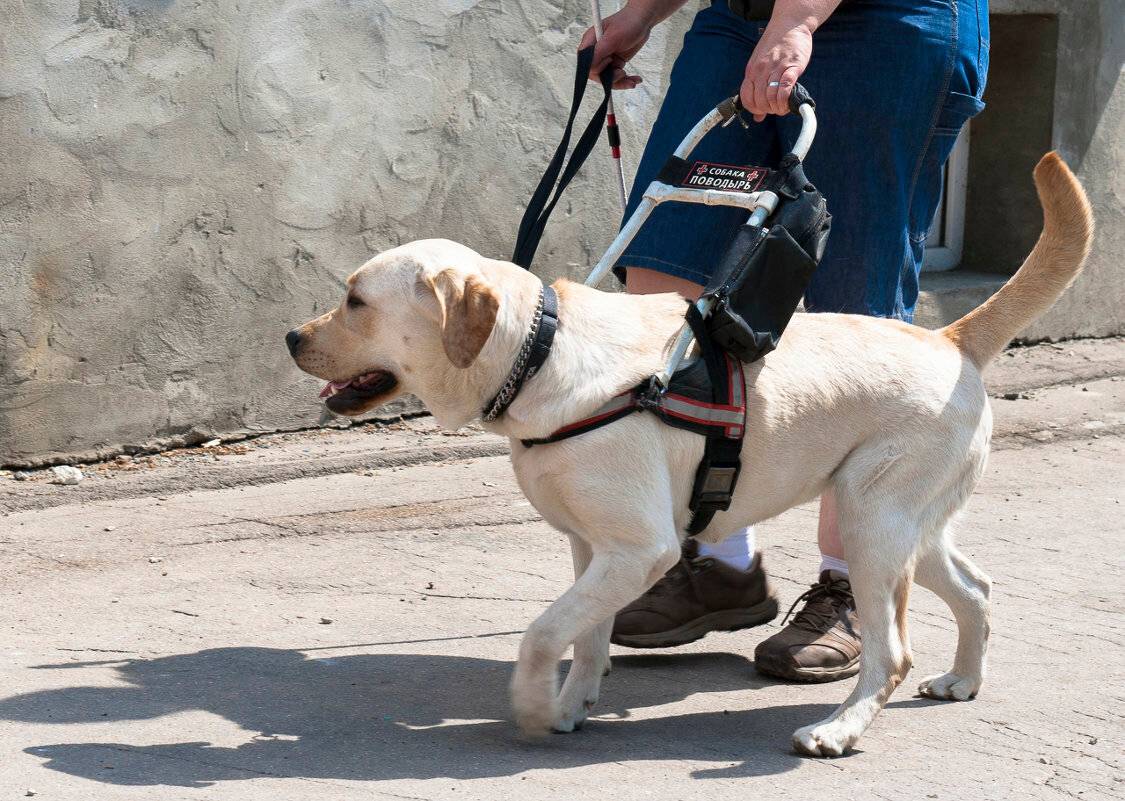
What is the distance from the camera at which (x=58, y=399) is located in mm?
4980

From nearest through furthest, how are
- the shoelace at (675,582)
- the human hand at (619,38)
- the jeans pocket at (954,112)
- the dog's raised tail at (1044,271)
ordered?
1. the dog's raised tail at (1044,271)
2. the jeans pocket at (954,112)
3. the shoelace at (675,582)
4. the human hand at (619,38)

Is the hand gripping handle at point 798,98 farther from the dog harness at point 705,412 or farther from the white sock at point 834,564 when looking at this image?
the white sock at point 834,564

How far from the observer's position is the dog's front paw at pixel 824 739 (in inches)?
122

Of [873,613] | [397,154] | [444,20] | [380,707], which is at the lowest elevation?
[380,707]

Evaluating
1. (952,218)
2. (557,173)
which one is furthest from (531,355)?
(952,218)

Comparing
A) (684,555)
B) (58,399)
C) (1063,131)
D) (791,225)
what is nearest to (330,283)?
(58,399)

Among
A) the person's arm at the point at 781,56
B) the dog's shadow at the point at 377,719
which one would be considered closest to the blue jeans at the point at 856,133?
the person's arm at the point at 781,56

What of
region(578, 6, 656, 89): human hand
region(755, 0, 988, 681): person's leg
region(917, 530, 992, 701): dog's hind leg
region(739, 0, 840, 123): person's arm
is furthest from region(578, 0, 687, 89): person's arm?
region(917, 530, 992, 701): dog's hind leg

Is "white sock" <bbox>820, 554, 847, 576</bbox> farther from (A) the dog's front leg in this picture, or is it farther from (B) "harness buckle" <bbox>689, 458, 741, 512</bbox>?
(A) the dog's front leg

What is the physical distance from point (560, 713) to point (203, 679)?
0.89 meters

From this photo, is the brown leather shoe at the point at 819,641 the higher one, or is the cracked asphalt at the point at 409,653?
the brown leather shoe at the point at 819,641

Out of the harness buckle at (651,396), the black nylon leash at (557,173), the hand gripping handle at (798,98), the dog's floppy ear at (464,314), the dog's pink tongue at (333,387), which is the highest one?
the hand gripping handle at (798,98)

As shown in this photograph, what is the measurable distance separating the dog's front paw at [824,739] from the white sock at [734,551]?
2.61 ft

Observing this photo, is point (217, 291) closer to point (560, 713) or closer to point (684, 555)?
point (684, 555)
